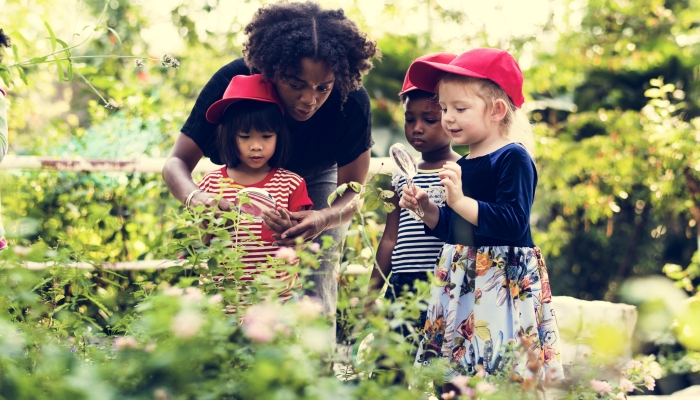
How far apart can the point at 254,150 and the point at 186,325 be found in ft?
4.63

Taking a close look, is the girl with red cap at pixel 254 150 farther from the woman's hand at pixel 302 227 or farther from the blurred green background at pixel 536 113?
the blurred green background at pixel 536 113

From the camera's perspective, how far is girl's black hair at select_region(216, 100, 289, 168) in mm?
2545

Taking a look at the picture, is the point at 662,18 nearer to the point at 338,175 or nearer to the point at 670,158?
the point at 670,158

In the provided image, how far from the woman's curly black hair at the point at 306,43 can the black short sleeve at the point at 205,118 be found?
5.0 inches

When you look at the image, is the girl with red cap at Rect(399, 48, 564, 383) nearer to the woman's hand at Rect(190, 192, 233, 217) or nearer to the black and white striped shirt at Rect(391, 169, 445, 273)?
the black and white striped shirt at Rect(391, 169, 445, 273)

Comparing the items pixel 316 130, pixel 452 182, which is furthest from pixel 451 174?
pixel 316 130

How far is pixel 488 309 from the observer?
217 centimetres

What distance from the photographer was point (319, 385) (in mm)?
1209

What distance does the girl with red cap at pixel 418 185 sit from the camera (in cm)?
257

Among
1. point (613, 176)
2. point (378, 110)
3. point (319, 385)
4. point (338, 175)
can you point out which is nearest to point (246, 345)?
point (319, 385)

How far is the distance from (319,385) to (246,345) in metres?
0.26

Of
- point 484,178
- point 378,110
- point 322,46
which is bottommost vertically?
point 484,178

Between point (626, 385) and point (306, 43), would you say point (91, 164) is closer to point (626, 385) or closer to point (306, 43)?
point (306, 43)

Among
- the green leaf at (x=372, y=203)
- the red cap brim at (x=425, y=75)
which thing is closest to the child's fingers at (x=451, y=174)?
the green leaf at (x=372, y=203)
